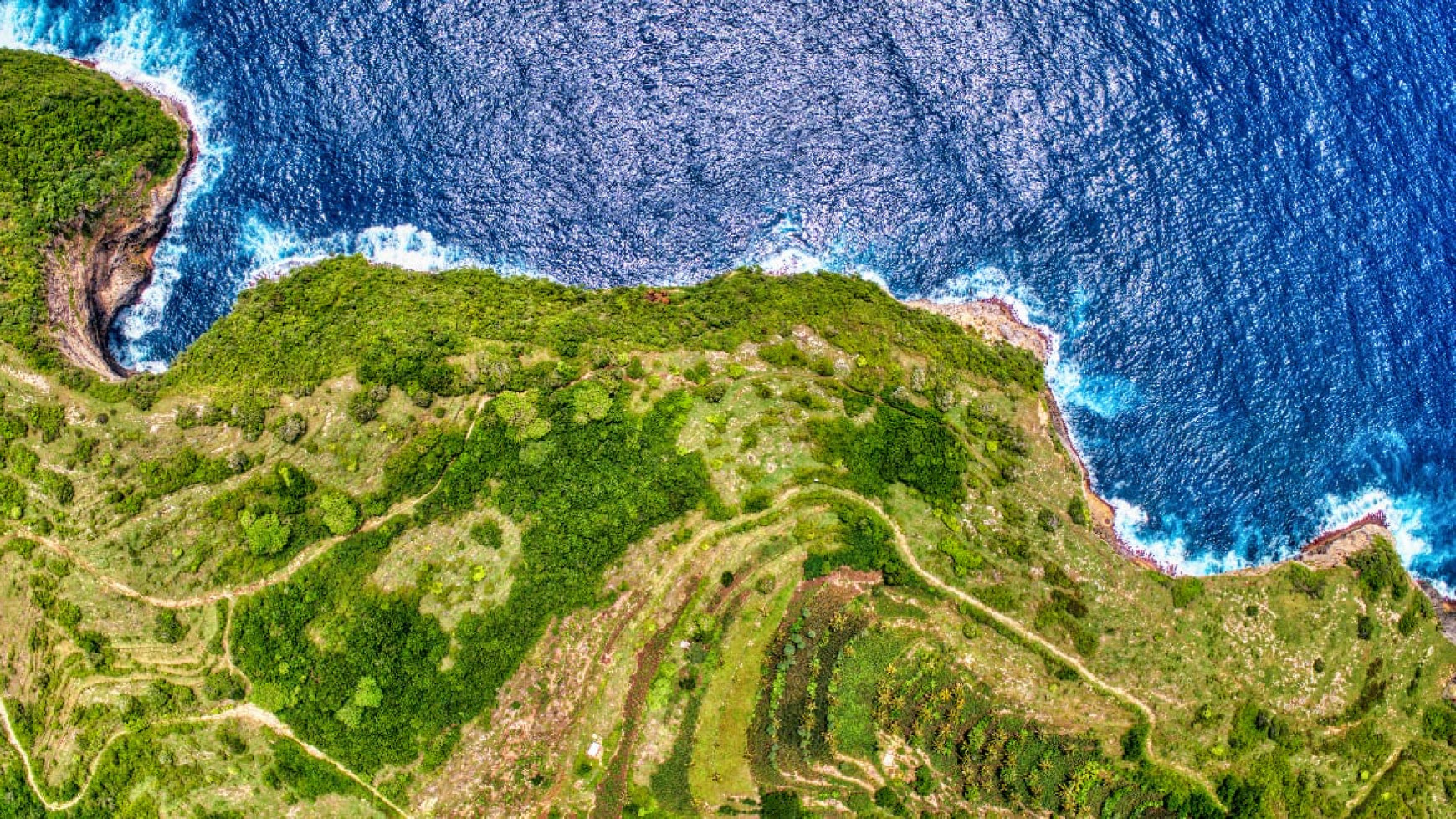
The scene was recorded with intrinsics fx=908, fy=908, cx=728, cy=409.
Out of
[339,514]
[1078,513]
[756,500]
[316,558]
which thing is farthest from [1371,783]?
[316,558]

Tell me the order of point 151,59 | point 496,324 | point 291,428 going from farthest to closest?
1. point 151,59
2. point 496,324
3. point 291,428

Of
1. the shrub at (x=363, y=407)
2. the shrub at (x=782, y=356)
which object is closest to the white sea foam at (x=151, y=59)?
the shrub at (x=363, y=407)

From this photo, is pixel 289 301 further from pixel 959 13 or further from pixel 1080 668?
pixel 1080 668

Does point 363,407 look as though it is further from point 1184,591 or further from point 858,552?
point 1184,591

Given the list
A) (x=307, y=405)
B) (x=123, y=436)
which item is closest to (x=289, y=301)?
(x=307, y=405)

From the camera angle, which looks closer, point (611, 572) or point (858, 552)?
point (611, 572)

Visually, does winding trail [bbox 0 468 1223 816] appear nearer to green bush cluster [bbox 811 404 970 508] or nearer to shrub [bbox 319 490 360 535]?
shrub [bbox 319 490 360 535]
